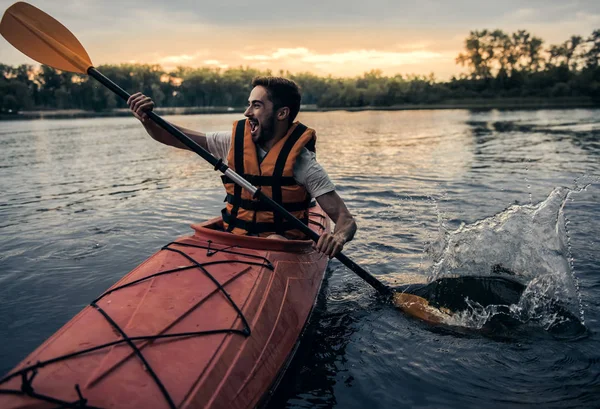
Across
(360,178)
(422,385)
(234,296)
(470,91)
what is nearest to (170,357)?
(234,296)

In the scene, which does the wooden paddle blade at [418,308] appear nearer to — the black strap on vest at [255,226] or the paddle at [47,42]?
the paddle at [47,42]

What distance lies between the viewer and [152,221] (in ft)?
27.2

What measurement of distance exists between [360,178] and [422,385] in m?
8.89

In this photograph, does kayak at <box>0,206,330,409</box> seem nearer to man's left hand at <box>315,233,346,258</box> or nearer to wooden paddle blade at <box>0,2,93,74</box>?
man's left hand at <box>315,233,346,258</box>

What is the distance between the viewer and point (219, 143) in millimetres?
4367

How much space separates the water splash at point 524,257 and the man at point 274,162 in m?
1.82

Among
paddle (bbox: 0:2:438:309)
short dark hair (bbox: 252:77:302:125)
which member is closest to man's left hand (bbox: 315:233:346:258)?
paddle (bbox: 0:2:438:309)

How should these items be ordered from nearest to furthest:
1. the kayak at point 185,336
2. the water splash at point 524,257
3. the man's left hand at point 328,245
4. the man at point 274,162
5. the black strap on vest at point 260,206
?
the kayak at point 185,336 → the man's left hand at point 328,245 → the man at point 274,162 → the black strap on vest at point 260,206 → the water splash at point 524,257

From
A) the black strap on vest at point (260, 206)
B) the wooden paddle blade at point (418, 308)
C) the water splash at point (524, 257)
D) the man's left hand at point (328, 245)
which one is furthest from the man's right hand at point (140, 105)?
the water splash at point (524, 257)

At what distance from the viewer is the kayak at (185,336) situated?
7.43ft

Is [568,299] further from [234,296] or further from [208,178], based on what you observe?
[208,178]

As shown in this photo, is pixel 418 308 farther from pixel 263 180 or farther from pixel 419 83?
pixel 419 83

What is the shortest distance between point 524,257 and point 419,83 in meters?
94.6

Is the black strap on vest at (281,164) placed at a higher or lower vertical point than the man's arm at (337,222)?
higher
